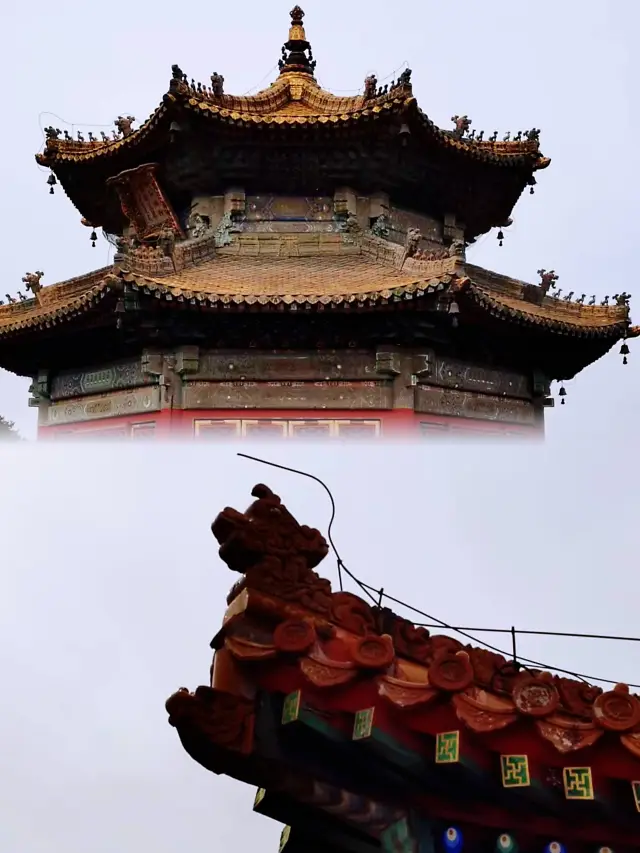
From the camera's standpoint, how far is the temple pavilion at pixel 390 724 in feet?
12.0

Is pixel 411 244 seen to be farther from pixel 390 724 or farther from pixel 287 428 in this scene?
pixel 390 724

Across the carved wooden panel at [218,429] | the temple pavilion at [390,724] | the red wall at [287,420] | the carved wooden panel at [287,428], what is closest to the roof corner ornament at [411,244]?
the red wall at [287,420]

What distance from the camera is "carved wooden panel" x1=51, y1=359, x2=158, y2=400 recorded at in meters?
12.3

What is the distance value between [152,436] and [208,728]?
8497 millimetres

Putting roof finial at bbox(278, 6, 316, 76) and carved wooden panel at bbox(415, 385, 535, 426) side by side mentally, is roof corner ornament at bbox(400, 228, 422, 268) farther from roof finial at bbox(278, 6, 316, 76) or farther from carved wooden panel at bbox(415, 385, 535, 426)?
roof finial at bbox(278, 6, 316, 76)

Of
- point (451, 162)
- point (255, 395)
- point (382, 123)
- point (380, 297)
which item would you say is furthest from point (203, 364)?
point (451, 162)

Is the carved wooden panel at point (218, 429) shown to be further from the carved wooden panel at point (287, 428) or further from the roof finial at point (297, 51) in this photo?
the roof finial at point (297, 51)

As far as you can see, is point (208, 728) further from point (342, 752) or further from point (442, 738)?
point (442, 738)

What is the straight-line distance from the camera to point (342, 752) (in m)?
3.79

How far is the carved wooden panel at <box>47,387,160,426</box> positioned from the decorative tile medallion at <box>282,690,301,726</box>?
27.5ft

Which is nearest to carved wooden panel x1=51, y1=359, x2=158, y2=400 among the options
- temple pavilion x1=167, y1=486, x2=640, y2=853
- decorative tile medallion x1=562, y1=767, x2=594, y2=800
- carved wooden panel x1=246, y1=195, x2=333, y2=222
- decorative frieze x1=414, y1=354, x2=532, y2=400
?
carved wooden panel x1=246, y1=195, x2=333, y2=222

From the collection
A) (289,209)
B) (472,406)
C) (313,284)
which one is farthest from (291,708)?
(289,209)

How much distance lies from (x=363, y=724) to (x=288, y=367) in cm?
830

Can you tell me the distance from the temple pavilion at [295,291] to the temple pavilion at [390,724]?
738 cm
